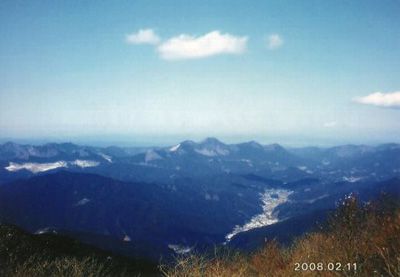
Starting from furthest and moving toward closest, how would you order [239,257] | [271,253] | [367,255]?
[239,257], [271,253], [367,255]

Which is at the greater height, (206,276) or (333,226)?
(333,226)

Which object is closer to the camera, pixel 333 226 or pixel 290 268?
pixel 290 268

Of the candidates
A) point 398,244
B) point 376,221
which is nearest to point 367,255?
point 398,244

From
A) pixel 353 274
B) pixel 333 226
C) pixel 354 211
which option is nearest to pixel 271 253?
pixel 333 226

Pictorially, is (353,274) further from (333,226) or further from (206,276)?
(206,276)

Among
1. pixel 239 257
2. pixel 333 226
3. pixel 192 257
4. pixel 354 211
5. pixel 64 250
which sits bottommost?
pixel 64 250

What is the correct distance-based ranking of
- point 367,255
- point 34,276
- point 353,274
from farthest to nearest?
1. point 34,276
2. point 367,255
3. point 353,274

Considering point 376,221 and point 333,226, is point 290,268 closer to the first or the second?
point 333,226

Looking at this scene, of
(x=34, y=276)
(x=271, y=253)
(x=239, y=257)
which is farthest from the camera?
(x=239, y=257)

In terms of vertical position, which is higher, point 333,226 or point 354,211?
point 354,211
